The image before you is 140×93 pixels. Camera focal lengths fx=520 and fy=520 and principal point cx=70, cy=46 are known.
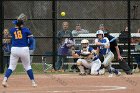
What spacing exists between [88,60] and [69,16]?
3.04 m

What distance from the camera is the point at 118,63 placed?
18797 mm

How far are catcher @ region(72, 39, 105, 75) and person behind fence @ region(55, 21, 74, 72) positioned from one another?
52.7 inches

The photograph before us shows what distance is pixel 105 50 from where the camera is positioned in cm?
1756

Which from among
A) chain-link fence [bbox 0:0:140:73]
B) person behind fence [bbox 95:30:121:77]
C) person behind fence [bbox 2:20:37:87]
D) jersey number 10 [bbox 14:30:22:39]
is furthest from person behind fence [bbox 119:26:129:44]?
jersey number 10 [bbox 14:30:22:39]

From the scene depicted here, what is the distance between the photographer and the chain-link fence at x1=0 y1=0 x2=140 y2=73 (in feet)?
63.1

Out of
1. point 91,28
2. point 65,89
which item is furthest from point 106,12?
point 65,89

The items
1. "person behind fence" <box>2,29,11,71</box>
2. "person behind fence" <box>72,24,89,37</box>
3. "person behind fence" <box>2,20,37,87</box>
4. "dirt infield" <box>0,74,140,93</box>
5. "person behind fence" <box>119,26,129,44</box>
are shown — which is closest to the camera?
"dirt infield" <box>0,74,140,93</box>

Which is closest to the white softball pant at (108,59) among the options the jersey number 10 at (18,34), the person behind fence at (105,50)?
the person behind fence at (105,50)

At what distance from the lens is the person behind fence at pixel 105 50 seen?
17141 millimetres

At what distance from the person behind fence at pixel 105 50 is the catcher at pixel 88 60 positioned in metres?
0.27

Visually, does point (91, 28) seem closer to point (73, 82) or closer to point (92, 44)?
point (92, 44)

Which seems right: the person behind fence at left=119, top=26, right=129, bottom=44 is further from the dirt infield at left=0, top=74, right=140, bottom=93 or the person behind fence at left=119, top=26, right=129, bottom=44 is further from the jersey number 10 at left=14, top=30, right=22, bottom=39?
the jersey number 10 at left=14, top=30, right=22, bottom=39

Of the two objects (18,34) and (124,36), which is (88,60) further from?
(18,34)

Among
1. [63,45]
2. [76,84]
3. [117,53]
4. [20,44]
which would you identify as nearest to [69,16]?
[63,45]
